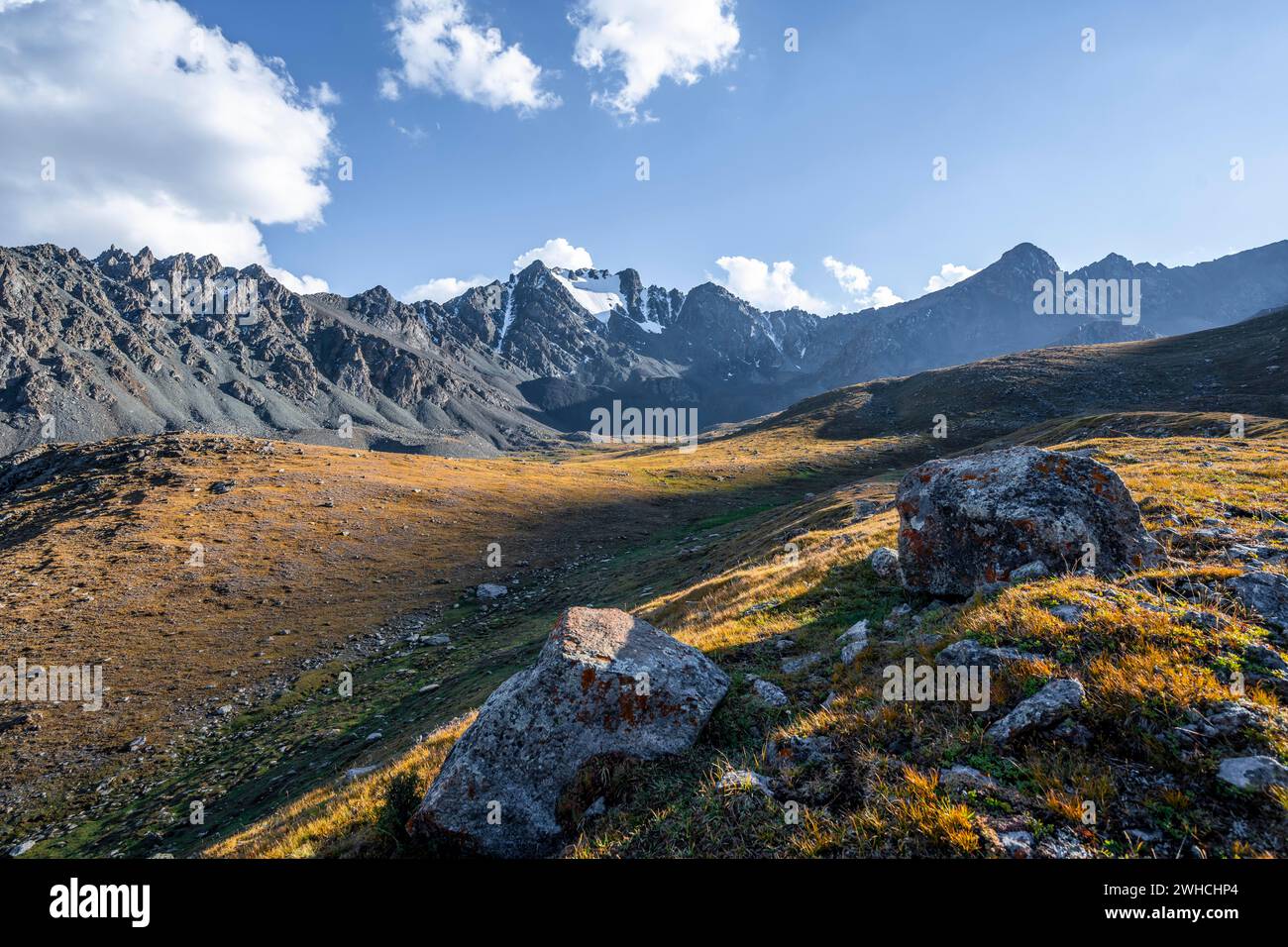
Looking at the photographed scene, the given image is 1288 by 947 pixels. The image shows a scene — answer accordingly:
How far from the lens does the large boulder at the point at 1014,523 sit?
10.6 m

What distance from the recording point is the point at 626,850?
239 inches

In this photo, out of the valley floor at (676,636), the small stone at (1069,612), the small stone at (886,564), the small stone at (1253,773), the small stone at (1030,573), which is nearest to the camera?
the small stone at (1253,773)

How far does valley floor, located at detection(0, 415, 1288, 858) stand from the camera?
5.24 metres

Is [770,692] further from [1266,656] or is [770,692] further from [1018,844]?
[1266,656]

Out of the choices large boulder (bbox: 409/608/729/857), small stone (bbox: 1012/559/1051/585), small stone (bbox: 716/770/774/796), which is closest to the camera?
small stone (bbox: 716/770/774/796)

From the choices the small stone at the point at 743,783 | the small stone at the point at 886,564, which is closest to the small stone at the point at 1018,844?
the small stone at the point at 743,783

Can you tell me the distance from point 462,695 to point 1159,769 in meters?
21.9

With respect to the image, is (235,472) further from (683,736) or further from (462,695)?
(683,736)

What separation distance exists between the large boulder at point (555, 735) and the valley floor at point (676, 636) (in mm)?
513

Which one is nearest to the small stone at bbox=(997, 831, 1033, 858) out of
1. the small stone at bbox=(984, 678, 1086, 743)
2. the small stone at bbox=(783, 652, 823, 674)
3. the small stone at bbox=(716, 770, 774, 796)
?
the small stone at bbox=(984, 678, 1086, 743)

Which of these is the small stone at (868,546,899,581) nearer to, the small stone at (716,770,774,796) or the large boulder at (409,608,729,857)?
the large boulder at (409,608,729,857)

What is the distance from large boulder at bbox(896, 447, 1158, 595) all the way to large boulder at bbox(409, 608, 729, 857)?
6221 millimetres

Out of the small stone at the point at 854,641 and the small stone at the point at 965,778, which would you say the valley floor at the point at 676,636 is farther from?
the small stone at the point at 854,641
